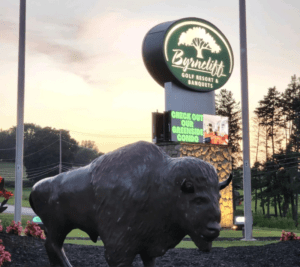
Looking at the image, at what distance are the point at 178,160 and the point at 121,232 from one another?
594 millimetres

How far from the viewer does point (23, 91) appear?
10.0 m

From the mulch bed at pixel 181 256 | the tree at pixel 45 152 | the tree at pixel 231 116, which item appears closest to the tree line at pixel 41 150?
the tree at pixel 45 152

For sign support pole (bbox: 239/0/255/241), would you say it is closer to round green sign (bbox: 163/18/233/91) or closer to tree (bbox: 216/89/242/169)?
round green sign (bbox: 163/18/233/91)

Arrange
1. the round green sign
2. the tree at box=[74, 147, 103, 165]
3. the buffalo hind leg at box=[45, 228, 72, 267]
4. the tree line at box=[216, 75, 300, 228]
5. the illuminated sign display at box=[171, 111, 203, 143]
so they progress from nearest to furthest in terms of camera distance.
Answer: the buffalo hind leg at box=[45, 228, 72, 267]
the illuminated sign display at box=[171, 111, 203, 143]
the round green sign
the tree line at box=[216, 75, 300, 228]
the tree at box=[74, 147, 103, 165]

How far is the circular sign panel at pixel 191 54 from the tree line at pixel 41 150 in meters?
29.3

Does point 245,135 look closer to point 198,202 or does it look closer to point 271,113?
point 198,202

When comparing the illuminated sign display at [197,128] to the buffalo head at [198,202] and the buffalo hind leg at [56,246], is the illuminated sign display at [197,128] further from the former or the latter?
the buffalo head at [198,202]

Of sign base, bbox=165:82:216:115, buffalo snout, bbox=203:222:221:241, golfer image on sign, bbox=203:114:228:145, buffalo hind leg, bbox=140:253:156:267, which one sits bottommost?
buffalo hind leg, bbox=140:253:156:267

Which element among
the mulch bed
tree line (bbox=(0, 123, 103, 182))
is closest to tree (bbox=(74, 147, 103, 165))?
tree line (bbox=(0, 123, 103, 182))

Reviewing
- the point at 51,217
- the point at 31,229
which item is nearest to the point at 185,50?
the point at 31,229

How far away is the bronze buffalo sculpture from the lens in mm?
2723

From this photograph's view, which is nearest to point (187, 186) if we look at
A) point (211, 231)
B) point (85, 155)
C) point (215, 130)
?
point (211, 231)

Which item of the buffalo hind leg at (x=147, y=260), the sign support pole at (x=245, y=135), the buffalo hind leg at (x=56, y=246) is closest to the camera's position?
the buffalo hind leg at (x=147, y=260)

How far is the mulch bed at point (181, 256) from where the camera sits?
6.06 m
